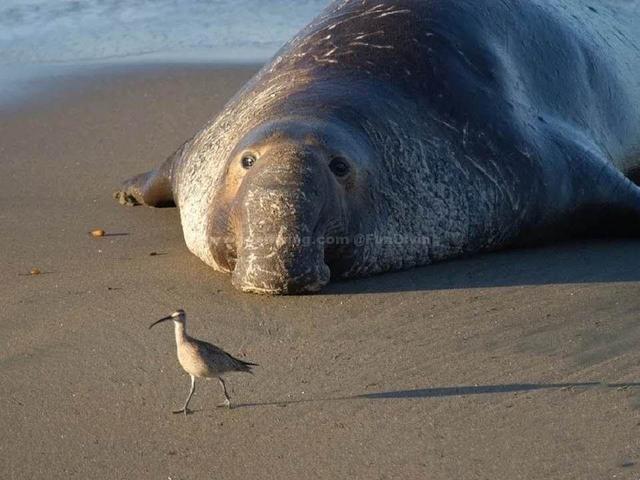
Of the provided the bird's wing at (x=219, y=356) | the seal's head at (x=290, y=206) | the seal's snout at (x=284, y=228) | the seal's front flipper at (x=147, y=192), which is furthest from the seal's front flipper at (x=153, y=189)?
the bird's wing at (x=219, y=356)

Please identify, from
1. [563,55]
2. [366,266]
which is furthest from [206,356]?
[563,55]

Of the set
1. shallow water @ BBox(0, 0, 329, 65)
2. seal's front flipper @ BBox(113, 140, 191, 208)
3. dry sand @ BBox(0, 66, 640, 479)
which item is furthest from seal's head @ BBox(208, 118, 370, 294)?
shallow water @ BBox(0, 0, 329, 65)

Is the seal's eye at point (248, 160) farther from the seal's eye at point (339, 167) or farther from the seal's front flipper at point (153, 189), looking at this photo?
the seal's front flipper at point (153, 189)

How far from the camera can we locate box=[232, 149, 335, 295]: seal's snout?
6.83 metres

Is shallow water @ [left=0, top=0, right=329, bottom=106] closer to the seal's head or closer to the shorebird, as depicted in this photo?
the seal's head

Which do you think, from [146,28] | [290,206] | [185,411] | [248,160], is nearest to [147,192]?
[248,160]

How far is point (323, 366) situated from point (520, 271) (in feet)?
5.85

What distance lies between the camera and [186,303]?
694 cm

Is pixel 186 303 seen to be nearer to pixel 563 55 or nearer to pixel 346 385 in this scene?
pixel 346 385

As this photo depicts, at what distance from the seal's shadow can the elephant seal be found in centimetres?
10

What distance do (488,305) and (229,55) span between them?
8.58 metres

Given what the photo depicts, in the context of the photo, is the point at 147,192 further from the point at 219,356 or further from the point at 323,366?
the point at 219,356

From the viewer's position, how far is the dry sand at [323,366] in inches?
201

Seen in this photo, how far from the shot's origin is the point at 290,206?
6.82 meters
